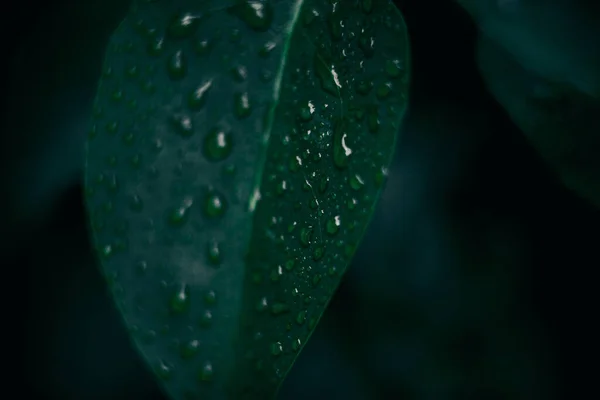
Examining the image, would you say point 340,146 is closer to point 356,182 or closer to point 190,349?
point 356,182

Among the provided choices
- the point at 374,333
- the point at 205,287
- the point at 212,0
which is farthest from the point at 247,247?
the point at 374,333

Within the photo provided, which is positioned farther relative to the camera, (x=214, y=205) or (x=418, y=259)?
(x=418, y=259)

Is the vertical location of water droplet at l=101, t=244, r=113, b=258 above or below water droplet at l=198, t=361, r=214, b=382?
above

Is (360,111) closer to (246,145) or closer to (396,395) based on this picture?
(246,145)

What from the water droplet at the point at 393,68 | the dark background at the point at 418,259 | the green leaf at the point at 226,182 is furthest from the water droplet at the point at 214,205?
the dark background at the point at 418,259

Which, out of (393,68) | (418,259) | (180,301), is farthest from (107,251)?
(418,259)

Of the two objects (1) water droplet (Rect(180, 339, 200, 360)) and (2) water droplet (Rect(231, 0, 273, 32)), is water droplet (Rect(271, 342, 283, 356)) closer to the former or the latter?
(1) water droplet (Rect(180, 339, 200, 360))

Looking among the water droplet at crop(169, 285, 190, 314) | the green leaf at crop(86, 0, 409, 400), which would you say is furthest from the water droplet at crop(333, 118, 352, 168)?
the water droplet at crop(169, 285, 190, 314)
